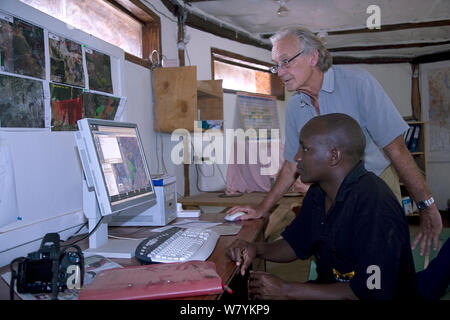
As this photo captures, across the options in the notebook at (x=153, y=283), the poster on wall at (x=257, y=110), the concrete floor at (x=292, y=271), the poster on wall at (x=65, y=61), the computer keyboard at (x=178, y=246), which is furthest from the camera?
the poster on wall at (x=257, y=110)

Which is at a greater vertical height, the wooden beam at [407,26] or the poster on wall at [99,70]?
the wooden beam at [407,26]

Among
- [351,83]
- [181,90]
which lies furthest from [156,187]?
[181,90]

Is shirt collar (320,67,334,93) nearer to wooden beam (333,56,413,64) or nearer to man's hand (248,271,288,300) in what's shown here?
man's hand (248,271,288,300)

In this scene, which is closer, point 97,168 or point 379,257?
point 379,257

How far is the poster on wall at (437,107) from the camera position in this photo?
580cm

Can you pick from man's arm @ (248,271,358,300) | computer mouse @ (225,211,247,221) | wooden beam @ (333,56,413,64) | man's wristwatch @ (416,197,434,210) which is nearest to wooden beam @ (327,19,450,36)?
wooden beam @ (333,56,413,64)

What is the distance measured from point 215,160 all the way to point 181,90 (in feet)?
4.11

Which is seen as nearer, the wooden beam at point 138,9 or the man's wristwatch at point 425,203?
the man's wristwatch at point 425,203

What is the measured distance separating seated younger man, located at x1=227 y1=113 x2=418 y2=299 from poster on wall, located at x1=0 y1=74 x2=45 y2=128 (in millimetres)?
895

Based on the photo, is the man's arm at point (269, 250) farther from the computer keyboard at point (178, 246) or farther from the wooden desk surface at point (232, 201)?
the wooden desk surface at point (232, 201)

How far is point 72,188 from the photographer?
5.31 feet

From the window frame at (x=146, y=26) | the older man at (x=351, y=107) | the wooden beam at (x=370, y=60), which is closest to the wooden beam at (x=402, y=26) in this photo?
the wooden beam at (x=370, y=60)

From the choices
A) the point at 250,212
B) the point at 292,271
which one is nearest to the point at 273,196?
the point at 250,212
